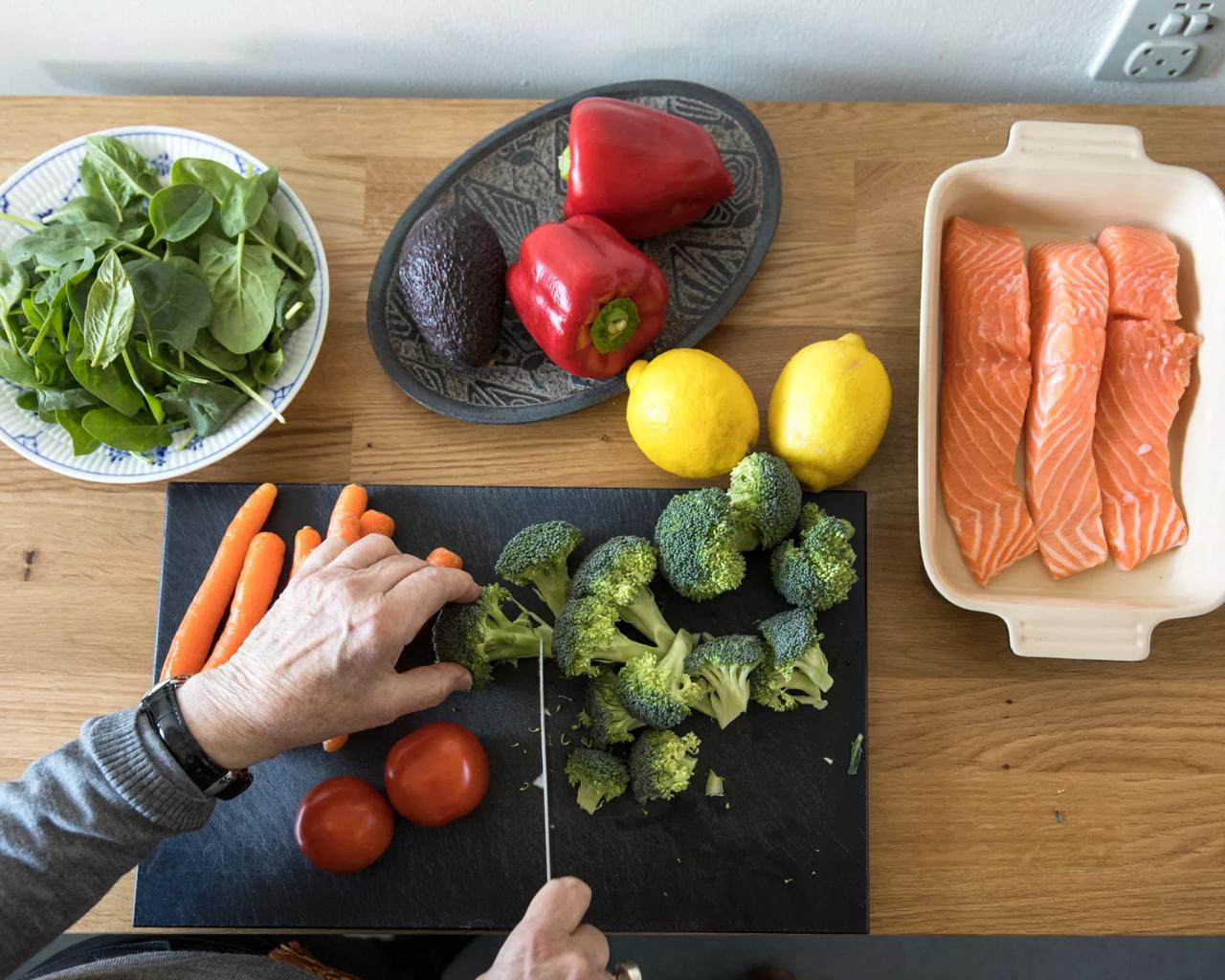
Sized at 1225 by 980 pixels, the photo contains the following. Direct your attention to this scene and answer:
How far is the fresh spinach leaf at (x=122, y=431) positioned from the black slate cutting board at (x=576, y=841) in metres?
0.45

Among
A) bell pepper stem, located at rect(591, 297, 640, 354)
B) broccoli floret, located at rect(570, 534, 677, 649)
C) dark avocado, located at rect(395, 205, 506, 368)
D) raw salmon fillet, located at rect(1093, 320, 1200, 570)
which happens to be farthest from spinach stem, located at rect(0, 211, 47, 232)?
raw salmon fillet, located at rect(1093, 320, 1200, 570)

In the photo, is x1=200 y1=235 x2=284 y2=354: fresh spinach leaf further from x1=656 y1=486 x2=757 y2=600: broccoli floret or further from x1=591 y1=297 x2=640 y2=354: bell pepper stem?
x1=656 y1=486 x2=757 y2=600: broccoli floret

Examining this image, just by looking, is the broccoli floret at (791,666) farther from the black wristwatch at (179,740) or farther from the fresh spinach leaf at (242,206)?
the fresh spinach leaf at (242,206)

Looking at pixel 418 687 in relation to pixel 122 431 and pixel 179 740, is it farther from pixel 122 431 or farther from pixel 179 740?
pixel 122 431

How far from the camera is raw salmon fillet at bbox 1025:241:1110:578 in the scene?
1.30 m

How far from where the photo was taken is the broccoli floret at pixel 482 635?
47.5 inches

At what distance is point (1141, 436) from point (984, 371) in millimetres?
224

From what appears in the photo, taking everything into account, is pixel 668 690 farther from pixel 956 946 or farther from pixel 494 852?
pixel 956 946

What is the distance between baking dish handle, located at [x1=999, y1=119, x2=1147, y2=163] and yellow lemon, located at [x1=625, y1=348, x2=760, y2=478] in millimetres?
495

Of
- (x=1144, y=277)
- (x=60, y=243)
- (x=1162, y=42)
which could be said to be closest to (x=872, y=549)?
(x=1144, y=277)

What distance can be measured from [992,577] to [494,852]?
2.43 feet

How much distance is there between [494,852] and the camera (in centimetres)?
124

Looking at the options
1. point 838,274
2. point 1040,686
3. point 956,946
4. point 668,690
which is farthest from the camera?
point 956,946

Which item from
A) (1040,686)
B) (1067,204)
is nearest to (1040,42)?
(1067,204)
